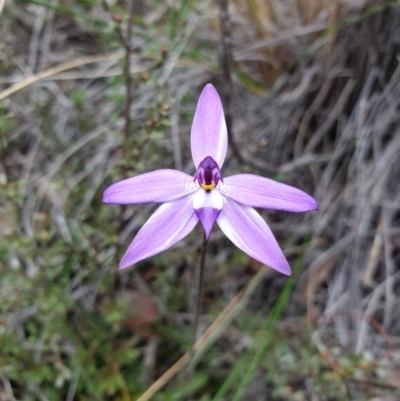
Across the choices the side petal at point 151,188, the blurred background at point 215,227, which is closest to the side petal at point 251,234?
the side petal at point 151,188

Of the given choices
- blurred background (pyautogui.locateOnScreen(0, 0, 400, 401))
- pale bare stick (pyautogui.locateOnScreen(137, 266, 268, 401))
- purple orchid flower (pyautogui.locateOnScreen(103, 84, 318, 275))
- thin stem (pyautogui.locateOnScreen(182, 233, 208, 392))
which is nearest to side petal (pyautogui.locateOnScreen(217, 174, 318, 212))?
purple orchid flower (pyautogui.locateOnScreen(103, 84, 318, 275))

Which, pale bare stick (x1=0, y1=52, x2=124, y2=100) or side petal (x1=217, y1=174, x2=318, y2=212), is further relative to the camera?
pale bare stick (x1=0, y1=52, x2=124, y2=100)

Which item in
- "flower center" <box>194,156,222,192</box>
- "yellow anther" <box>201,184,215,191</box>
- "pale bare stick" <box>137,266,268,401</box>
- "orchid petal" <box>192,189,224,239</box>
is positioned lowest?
"pale bare stick" <box>137,266,268,401</box>

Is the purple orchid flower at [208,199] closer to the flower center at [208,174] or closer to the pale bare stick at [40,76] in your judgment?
the flower center at [208,174]

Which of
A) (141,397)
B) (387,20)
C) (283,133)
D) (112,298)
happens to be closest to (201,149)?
(112,298)

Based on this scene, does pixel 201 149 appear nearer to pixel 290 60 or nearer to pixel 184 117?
pixel 184 117

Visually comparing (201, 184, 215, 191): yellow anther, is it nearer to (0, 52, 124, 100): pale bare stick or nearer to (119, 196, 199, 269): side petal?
(119, 196, 199, 269): side petal
